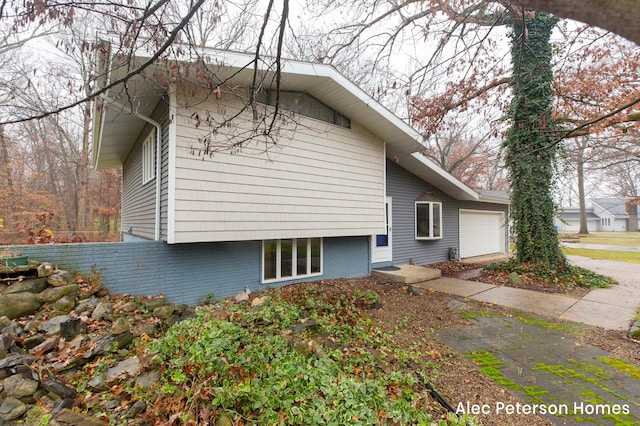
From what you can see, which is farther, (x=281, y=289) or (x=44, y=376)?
(x=281, y=289)

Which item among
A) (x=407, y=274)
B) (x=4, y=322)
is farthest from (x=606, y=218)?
(x=4, y=322)

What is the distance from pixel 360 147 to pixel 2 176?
17.0m

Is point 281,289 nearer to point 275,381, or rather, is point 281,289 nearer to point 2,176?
point 275,381

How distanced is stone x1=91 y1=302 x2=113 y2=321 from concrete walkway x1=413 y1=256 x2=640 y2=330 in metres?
6.26

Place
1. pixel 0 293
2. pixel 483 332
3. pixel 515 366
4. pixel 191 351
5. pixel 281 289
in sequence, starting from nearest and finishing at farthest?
pixel 191 351 < pixel 515 366 < pixel 0 293 < pixel 483 332 < pixel 281 289

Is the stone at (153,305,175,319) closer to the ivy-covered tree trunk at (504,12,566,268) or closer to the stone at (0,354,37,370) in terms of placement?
the stone at (0,354,37,370)

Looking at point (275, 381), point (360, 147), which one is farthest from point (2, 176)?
point (275, 381)

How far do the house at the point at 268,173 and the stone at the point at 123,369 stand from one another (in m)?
2.12

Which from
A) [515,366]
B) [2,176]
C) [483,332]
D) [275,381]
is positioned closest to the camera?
[275,381]

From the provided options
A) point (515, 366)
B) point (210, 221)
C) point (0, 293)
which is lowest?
point (515, 366)

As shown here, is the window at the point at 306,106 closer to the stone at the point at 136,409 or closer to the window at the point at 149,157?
the window at the point at 149,157

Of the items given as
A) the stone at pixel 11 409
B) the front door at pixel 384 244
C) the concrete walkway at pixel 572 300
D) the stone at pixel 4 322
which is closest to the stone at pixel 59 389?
the stone at pixel 11 409

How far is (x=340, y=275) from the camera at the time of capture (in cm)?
751

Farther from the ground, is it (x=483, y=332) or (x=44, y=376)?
(x=44, y=376)
